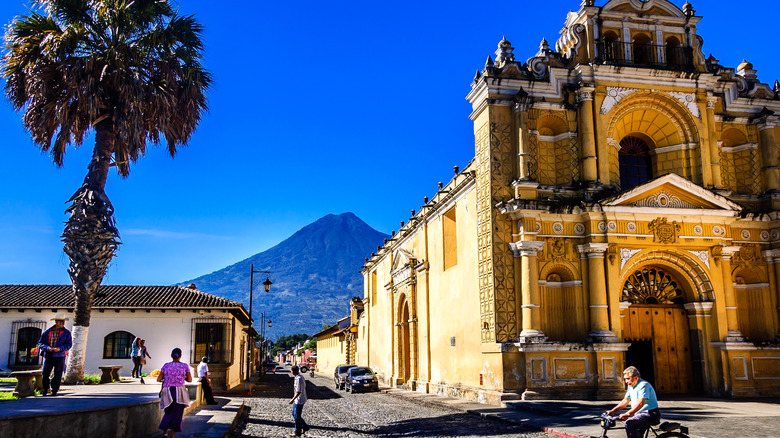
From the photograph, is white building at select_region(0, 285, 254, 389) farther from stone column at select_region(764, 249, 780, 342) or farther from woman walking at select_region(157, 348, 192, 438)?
stone column at select_region(764, 249, 780, 342)

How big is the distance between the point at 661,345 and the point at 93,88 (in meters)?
19.3

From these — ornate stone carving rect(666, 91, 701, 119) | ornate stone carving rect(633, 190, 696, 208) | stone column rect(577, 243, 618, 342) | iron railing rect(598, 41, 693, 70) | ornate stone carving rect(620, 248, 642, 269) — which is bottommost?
stone column rect(577, 243, 618, 342)

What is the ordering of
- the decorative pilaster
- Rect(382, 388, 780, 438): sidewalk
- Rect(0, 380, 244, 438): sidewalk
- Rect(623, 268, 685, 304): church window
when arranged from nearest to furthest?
Rect(0, 380, 244, 438): sidewalk, Rect(382, 388, 780, 438): sidewalk, the decorative pilaster, Rect(623, 268, 685, 304): church window

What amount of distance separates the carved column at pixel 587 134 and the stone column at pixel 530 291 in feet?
9.83

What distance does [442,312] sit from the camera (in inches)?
1053

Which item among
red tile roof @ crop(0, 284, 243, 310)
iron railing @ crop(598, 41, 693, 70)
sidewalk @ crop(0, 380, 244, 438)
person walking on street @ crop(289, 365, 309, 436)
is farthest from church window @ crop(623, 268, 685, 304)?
red tile roof @ crop(0, 284, 243, 310)

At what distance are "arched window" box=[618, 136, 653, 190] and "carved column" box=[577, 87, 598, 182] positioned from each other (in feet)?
8.12

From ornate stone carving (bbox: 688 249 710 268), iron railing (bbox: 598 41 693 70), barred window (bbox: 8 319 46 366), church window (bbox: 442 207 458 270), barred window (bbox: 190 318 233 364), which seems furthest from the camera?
barred window (bbox: 190 318 233 364)

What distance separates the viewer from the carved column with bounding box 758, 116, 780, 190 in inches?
875

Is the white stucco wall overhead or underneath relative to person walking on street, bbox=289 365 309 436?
overhead

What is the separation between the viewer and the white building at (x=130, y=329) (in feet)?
88.5

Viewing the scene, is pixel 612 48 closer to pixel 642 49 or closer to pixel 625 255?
pixel 642 49

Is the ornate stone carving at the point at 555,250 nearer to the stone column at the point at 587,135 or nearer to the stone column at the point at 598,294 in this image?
the stone column at the point at 598,294

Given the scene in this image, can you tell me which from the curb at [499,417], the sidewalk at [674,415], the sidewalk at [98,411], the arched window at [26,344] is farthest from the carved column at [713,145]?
the arched window at [26,344]
